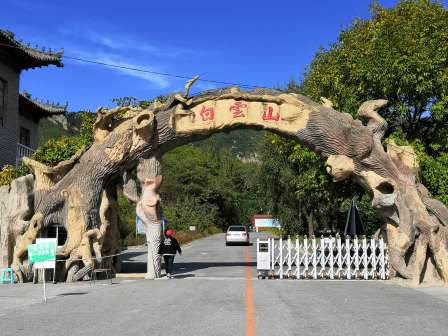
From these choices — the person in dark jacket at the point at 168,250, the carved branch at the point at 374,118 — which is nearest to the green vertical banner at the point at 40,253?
the person in dark jacket at the point at 168,250

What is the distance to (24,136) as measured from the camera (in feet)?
95.0

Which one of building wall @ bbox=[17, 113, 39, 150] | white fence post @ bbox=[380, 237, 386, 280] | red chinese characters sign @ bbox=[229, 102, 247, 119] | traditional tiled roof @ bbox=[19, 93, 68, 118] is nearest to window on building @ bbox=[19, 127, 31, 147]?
building wall @ bbox=[17, 113, 39, 150]

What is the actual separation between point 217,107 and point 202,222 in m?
47.1

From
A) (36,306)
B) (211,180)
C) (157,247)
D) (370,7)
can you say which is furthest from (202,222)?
(36,306)

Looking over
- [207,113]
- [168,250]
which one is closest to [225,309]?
[168,250]

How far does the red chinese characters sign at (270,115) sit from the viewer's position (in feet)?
48.6

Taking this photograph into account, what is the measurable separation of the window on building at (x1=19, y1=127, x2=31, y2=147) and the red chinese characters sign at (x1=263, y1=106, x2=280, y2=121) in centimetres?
1861

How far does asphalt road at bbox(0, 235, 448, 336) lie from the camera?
23.6ft

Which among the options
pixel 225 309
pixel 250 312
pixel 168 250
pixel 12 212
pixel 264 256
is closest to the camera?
pixel 250 312

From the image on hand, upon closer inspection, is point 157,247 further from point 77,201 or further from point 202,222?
point 202,222

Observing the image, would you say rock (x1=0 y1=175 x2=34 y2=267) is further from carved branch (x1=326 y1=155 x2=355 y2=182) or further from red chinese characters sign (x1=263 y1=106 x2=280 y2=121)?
carved branch (x1=326 y1=155 x2=355 y2=182)

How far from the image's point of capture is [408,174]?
14.3 m

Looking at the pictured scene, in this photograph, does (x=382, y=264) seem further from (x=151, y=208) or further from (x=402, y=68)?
(x=151, y=208)

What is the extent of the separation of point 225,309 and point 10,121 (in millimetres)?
19017
